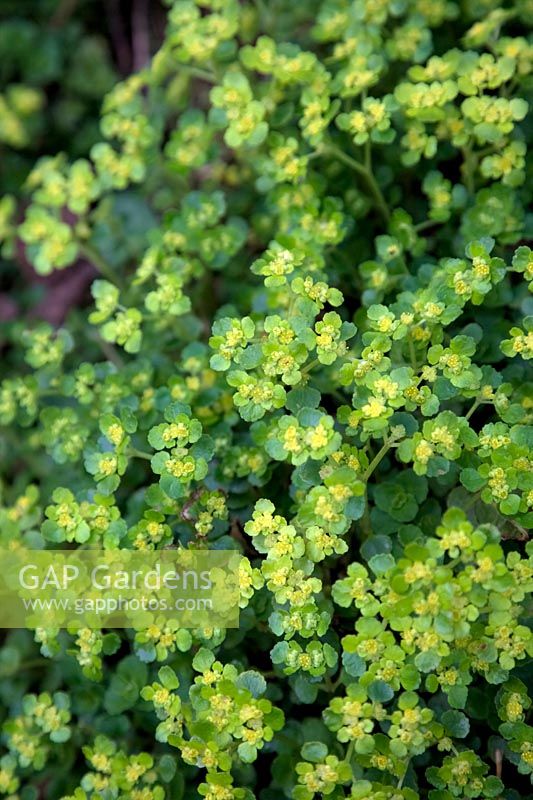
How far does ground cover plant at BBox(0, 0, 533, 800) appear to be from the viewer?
4.50 ft

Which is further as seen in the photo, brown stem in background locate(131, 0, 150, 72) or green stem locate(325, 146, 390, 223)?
brown stem in background locate(131, 0, 150, 72)

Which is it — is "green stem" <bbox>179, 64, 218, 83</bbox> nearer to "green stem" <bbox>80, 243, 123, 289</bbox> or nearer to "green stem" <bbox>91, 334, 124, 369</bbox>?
"green stem" <bbox>80, 243, 123, 289</bbox>

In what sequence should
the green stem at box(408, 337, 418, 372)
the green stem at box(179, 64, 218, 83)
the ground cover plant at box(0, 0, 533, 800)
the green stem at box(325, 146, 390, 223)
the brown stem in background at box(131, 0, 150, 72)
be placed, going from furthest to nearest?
the brown stem in background at box(131, 0, 150, 72) < the green stem at box(179, 64, 218, 83) < the green stem at box(325, 146, 390, 223) < the green stem at box(408, 337, 418, 372) < the ground cover plant at box(0, 0, 533, 800)

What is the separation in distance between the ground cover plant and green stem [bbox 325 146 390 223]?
1 centimetres

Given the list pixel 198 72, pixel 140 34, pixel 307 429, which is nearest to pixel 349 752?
pixel 307 429

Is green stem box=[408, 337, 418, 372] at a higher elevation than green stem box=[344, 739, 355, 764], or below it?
higher

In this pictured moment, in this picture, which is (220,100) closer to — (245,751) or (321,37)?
(321,37)

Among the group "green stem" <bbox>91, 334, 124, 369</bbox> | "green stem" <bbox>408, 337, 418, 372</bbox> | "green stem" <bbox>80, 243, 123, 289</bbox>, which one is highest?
"green stem" <bbox>408, 337, 418, 372</bbox>

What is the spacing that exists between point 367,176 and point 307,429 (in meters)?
0.73

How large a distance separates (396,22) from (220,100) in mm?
550

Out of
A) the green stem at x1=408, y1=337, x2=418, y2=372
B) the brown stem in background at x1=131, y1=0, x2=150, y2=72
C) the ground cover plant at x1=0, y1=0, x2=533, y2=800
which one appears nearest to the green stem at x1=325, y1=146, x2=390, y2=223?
the ground cover plant at x1=0, y1=0, x2=533, y2=800

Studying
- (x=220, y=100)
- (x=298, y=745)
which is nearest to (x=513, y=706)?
(x=298, y=745)

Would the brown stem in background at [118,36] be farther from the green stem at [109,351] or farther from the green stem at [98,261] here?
the green stem at [109,351]

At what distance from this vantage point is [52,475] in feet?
6.63
